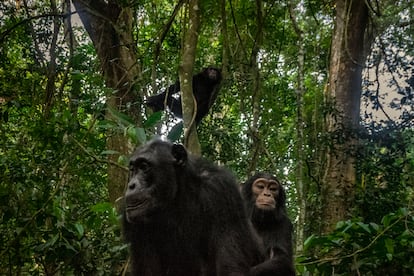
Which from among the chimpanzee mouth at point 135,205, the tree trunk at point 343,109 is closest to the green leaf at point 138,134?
the chimpanzee mouth at point 135,205

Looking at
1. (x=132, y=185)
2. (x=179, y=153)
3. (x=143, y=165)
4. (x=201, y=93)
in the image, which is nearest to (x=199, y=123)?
(x=201, y=93)

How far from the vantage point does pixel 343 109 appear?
8523mm

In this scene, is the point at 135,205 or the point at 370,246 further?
the point at 370,246

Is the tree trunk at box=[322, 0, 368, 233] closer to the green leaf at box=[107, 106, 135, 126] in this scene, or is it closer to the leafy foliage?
the leafy foliage

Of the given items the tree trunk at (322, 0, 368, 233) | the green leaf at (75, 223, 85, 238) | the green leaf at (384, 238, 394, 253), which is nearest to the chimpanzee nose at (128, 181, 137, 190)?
the green leaf at (75, 223, 85, 238)

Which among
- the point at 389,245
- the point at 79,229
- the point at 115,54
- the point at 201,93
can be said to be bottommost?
the point at 79,229

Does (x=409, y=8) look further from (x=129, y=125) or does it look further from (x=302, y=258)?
(x=129, y=125)

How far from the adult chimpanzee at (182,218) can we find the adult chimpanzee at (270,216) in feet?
3.39

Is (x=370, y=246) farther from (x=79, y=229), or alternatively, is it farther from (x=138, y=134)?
(x=79, y=229)

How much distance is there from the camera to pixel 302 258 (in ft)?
17.3

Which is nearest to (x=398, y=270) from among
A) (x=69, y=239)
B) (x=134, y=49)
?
(x=69, y=239)

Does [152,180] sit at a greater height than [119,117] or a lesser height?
lesser

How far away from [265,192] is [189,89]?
4.13 feet

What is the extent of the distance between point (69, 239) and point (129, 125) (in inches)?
38.8
